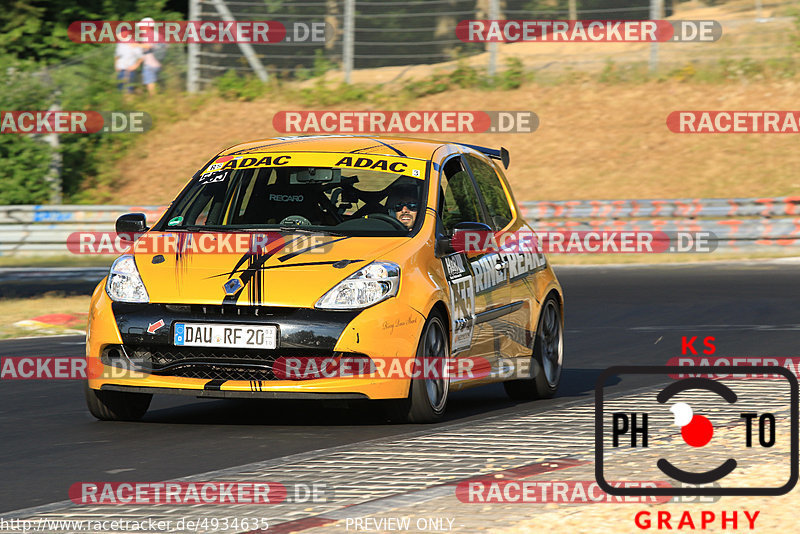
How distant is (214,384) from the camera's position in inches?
336

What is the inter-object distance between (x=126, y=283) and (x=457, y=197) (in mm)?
2462

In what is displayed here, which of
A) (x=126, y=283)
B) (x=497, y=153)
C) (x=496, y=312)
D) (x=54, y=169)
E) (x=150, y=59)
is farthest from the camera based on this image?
(x=150, y=59)

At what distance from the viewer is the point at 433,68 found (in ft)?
110

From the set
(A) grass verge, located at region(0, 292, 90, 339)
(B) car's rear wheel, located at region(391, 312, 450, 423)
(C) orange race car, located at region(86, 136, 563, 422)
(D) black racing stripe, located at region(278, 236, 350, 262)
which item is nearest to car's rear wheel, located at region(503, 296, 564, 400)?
(C) orange race car, located at region(86, 136, 563, 422)

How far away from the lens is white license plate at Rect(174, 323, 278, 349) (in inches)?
332

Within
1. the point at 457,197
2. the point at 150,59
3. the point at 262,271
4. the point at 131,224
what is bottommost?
the point at 262,271

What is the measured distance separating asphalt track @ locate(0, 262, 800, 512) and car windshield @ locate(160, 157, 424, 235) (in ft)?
3.99

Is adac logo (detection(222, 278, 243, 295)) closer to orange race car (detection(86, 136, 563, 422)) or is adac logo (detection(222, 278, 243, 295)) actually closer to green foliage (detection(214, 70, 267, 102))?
orange race car (detection(86, 136, 563, 422))

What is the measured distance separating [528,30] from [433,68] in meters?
2.82

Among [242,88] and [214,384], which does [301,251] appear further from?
[242,88]

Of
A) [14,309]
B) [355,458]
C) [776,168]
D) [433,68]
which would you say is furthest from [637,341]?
[433,68]

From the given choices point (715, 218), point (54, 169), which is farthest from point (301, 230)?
point (54, 169)

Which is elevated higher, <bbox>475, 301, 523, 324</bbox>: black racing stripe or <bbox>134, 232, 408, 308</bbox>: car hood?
<bbox>134, 232, 408, 308</bbox>: car hood

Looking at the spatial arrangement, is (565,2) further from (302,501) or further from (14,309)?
(302,501)
